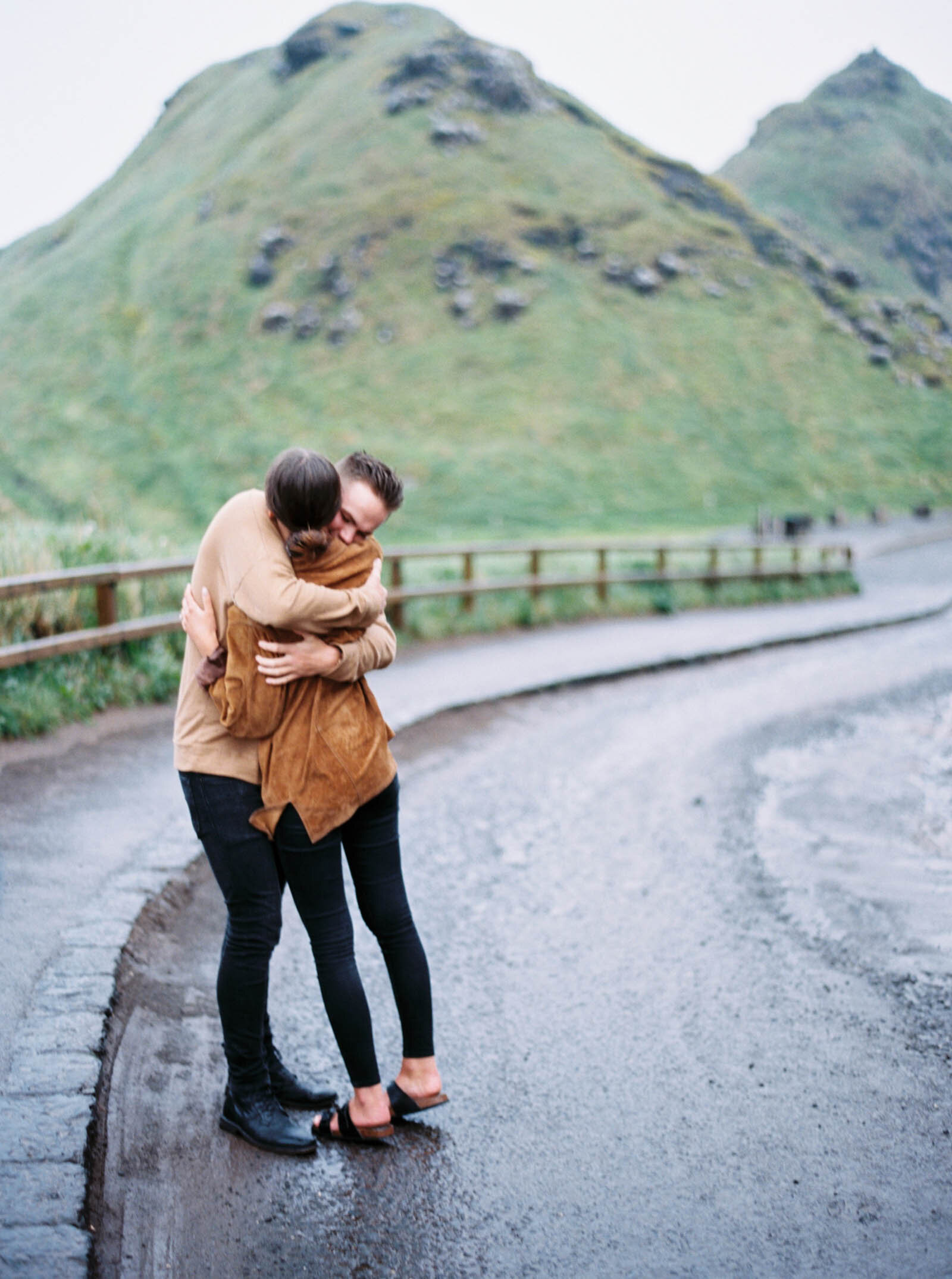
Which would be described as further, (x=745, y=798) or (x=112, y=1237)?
(x=745, y=798)

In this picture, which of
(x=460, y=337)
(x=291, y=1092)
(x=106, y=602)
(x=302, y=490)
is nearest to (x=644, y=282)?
(x=460, y=337)

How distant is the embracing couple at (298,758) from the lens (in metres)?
2.90

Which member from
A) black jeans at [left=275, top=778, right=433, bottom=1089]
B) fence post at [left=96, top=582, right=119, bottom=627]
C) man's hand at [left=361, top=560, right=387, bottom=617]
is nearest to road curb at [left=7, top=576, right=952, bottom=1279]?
black jeans at [left=275, top=778, right=433, bottom=1089]

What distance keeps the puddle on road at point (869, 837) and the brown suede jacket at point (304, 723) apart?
2630 millimetres

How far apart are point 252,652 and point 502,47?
129m

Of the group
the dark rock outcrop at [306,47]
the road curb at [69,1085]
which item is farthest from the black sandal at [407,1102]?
the dark rock outcrop at [306,47]

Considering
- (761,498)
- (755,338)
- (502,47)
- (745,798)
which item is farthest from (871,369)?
(745,798)

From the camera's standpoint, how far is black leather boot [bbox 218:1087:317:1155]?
3.18m

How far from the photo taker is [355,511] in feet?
9.80

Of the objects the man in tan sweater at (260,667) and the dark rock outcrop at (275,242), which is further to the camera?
the dark rock outcrop at (275,242)

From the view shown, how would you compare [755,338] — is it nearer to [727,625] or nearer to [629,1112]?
[727,625]

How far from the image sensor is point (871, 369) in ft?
258

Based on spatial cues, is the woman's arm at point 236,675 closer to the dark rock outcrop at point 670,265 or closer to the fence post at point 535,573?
the fence post at point 535,573

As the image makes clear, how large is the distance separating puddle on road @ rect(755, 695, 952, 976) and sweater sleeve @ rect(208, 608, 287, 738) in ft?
9.50
